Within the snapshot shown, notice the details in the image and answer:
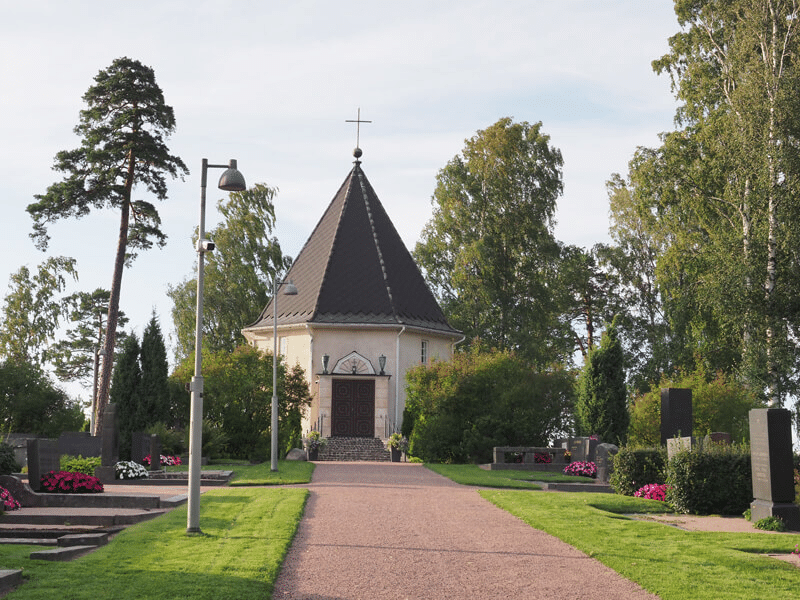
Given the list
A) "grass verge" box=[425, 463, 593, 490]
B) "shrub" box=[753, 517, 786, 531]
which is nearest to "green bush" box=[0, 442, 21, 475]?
"grass verge" box=[425, 463, 593, 490]

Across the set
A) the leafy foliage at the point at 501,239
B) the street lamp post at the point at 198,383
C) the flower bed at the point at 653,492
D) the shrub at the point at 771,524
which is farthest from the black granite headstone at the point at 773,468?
the leafy foliage at the point at 501,239

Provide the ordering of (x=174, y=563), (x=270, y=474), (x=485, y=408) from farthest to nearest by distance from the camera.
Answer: (x=485, y=408) < (x=270, y=474) < (x=174, y=563)

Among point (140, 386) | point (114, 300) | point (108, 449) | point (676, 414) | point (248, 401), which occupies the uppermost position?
point (114, 300)

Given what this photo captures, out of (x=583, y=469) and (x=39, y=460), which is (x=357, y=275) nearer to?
(x=583, y=469)

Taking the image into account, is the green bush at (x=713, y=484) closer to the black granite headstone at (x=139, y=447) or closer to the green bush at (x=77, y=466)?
the green bush at (x=77, y=466)

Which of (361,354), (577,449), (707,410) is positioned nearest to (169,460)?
(361,354)

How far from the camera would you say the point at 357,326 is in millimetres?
39594

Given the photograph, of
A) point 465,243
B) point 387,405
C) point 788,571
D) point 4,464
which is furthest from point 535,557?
point 465,243

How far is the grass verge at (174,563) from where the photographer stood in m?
8.26

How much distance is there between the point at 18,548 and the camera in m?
11.1

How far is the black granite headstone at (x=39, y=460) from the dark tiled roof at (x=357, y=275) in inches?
859

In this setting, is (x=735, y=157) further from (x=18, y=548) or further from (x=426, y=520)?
(x=18, y=548)

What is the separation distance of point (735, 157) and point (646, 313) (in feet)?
68.7

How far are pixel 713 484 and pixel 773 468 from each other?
2.16 metres
